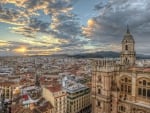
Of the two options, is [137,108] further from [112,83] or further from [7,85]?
[7,85]

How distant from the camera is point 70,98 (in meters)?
66.1

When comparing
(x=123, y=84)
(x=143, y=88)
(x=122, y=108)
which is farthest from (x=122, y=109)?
(x=143, y=88)

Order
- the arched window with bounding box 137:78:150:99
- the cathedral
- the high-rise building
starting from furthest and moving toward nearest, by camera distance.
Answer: the high-rise building → the cathedral → the arched window with bounding box 137:78:150:99

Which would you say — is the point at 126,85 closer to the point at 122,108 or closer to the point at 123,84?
the point at 123,84

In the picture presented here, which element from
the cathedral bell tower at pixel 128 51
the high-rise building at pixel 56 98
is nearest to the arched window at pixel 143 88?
the cathedral bell tower at pixel 128 51

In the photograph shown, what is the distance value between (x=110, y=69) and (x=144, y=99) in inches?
444

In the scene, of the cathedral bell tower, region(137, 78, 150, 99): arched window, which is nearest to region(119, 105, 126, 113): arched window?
region(137, 78, 150, 99): arched window

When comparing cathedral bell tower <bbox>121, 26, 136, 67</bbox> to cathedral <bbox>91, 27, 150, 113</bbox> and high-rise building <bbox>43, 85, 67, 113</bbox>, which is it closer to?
cathedral <bbox>91, 27, 150, 113</bbox>

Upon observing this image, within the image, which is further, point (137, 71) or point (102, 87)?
point (102, 87)

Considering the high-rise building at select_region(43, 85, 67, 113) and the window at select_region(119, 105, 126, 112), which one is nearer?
the window at select_region(119, 105, 126, 112)

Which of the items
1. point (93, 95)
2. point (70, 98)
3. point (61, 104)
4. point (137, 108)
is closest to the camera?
point (137, 108)

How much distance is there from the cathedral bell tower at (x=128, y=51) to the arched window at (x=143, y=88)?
32.1 ft

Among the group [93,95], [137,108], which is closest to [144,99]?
[137,108]

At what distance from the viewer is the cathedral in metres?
45.3
